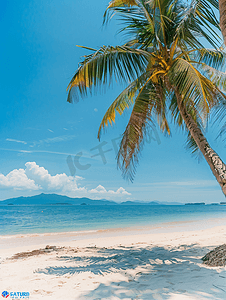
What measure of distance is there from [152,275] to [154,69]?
427 centimetres

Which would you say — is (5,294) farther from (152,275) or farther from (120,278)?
(152,275)

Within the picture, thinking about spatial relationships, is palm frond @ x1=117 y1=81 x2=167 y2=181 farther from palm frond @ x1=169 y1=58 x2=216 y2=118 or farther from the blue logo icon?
the blue logo icon

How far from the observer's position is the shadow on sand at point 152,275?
2.82 meters

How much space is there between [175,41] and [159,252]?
5.14 meters

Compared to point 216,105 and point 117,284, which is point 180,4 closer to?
point 216,105

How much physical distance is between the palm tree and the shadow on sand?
1.91 m

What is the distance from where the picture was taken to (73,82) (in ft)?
16.8

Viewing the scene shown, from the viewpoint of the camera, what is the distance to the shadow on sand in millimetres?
Result: 2816

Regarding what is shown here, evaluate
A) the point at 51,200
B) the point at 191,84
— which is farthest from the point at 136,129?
the point at 51,200

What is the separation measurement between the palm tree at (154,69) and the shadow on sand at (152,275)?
75.1 inches

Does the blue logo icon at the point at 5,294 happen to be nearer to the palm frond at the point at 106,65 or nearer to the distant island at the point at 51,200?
the palm frond at the point at 106,65

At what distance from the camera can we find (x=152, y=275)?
11.9 feet

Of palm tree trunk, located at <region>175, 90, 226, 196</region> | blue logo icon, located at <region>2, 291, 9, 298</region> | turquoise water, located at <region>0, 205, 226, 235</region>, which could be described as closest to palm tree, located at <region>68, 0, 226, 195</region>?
palm tree trunk, located at <region>175, 90, 226, 196</region>

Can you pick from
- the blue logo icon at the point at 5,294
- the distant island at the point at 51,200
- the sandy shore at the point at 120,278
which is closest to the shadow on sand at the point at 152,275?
the sandy shore at the point at 120,278
